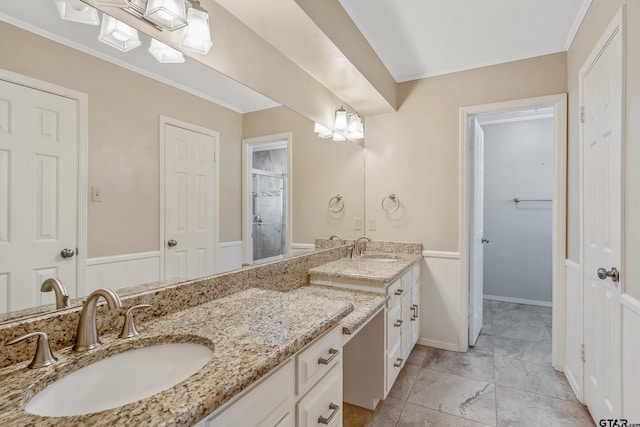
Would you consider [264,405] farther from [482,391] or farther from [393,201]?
[393,201]

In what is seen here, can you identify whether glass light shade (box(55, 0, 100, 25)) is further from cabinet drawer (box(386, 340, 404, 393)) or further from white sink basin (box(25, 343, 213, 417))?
cabinet drawer (box(386, 340, 404, 393))

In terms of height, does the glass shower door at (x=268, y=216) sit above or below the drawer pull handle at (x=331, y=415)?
above

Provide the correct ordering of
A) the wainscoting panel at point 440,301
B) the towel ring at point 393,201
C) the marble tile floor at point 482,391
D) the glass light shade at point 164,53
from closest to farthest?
the glass light shade at point 164,53 → the marble tile floor at point 482,391 → the wainscoting panel at point 440,301 → the towel ring at point 393,201

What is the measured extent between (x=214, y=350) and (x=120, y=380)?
0.26 meters

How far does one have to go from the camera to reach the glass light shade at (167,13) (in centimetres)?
107

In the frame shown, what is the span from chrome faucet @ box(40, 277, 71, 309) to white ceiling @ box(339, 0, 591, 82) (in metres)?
1.94

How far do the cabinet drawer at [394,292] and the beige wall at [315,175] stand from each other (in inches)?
25.8

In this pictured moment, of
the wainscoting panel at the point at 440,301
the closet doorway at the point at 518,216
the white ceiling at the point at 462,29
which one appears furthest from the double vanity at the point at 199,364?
the closet doorway at the point at 518,216

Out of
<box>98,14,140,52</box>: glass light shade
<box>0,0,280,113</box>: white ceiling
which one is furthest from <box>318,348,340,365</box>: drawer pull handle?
<box>98,14,140,52</box>: glass light shade

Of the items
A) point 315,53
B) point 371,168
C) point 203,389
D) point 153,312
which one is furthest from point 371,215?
point 203,389

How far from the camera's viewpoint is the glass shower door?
170cm

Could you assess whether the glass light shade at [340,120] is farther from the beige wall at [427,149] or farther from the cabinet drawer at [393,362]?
the cabinet drawer at [393,362]

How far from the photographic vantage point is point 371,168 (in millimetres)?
3008

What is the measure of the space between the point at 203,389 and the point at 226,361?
0.12 m
